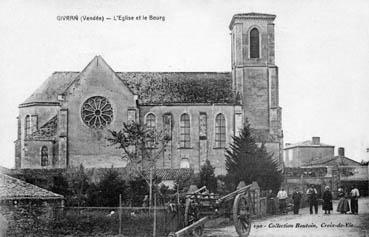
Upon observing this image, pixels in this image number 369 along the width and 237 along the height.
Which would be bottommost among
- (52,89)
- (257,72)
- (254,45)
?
(52,89)

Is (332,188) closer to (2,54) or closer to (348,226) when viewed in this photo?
(348,226)

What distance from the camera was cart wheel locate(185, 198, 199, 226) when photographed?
20.3m

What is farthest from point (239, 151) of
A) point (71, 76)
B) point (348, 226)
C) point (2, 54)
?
point (71, 76)

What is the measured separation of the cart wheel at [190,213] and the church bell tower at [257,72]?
29.1m

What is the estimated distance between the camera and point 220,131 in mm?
48719

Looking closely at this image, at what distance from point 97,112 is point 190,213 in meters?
26.5

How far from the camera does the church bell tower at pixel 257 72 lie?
49531mm

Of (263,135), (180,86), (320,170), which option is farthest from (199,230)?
(180,86)

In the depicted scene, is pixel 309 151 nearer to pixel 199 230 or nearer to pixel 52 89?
pixel 52 89

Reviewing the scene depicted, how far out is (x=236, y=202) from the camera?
788 inches

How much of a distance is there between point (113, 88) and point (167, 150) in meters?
6.75

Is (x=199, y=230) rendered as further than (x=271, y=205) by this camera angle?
No

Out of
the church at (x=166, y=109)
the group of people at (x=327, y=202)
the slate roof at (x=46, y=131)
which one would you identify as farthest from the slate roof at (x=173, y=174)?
the slate roof at (x=46, y=131)

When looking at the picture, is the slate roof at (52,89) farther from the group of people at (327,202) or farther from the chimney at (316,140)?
the chimney at (316,140)
